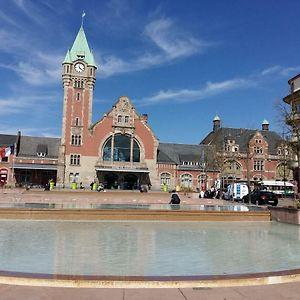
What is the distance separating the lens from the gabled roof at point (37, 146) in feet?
240

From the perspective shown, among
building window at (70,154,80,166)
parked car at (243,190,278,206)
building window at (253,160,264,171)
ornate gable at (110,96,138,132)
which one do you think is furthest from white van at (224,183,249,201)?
building window at (253,160,264,171)

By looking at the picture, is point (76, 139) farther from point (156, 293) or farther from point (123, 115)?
point (156, 293)

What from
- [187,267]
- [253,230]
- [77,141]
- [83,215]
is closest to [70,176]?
[77,141]

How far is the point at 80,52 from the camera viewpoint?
2926 inches

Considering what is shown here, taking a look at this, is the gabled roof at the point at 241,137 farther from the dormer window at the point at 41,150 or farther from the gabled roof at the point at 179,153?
the dormer window at the point at 41,150

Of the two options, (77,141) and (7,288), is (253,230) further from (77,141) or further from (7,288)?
(77,141)

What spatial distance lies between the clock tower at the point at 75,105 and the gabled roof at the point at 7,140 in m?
11.3

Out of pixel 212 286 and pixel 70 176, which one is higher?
pixel 70 176

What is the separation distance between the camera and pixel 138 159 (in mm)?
71375

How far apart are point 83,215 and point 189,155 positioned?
59689mm

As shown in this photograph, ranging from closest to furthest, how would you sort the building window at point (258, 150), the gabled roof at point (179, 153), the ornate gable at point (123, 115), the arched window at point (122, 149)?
the arched window at point (122, 149), the ornate gable at point (123, 115), the gabled roof at point (179, 153), the building window at point (258, 150)

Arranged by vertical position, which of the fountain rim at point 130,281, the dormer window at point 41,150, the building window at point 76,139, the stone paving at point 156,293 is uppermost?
the building window at point 76,139

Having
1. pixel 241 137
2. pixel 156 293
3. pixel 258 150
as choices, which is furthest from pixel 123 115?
pixel 156 293

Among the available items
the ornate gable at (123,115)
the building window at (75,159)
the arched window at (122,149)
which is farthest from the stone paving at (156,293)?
the ornate gable at (123,115)
